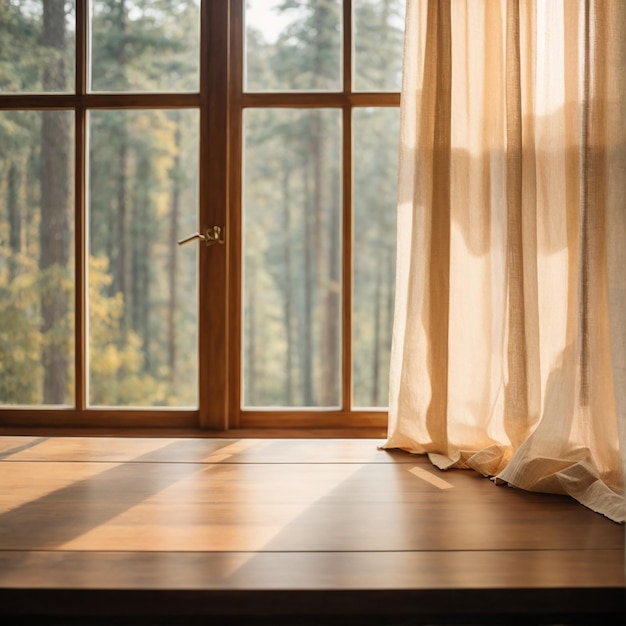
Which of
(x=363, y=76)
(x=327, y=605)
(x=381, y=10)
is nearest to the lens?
(x=327, y=605)

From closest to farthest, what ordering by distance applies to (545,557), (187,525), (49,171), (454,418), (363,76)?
(545,557), (187,525), (454,418), (49,171), (363,76)

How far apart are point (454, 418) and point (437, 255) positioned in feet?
1.45

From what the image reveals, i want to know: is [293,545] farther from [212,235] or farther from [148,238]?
[148,238]

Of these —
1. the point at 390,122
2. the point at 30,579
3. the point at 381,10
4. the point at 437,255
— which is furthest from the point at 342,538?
the point at 390,122

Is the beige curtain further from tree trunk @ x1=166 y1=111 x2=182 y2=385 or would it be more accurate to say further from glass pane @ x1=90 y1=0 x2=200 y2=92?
tree trunk @ x1=166 y1=111 x2=182 y2=385

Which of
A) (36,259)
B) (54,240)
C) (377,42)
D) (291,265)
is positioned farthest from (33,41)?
(291,265)

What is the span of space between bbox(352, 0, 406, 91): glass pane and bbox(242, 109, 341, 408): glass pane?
1.84 feet

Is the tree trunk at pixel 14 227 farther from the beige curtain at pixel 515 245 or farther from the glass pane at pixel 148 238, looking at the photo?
the beige curtain at pixel 515 245

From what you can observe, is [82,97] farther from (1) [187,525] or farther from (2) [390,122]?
(2) [390,122]

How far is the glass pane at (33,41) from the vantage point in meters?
2.14

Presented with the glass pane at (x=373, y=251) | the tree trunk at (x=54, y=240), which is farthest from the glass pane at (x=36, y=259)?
the glass pane at (x=373, y=251)

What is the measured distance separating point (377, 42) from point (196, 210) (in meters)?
1.48

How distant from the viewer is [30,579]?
0.97 meters

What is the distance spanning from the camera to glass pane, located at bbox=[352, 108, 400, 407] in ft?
14.1
